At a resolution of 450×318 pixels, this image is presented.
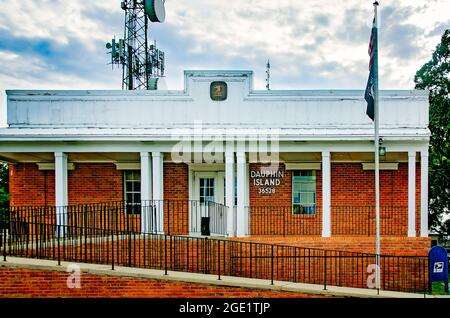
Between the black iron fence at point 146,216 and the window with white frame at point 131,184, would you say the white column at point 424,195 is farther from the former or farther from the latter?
the window with white frame at point 131,184

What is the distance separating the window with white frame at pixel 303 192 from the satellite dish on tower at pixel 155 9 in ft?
25.1

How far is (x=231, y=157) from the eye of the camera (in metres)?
15.9

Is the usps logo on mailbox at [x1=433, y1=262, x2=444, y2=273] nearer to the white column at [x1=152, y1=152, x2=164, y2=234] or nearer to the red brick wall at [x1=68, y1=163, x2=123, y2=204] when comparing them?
the white column at [x1=152, y1=152, x2=164, y2=234]

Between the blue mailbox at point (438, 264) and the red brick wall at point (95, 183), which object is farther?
the red brick wall at point (95, 183)

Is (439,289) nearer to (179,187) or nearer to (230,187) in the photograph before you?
(230,187)

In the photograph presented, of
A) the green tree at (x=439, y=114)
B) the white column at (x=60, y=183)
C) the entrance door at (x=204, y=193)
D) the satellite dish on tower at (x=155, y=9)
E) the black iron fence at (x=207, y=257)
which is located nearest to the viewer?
the black iron fence at (x=207, y=257)

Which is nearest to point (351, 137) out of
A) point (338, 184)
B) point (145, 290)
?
point (338, 184)

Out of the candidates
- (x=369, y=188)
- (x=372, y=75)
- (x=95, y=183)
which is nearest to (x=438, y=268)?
(x=369, y=188)

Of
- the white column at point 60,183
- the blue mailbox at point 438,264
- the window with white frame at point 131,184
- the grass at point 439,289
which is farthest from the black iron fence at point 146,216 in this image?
the grass at point 439,289

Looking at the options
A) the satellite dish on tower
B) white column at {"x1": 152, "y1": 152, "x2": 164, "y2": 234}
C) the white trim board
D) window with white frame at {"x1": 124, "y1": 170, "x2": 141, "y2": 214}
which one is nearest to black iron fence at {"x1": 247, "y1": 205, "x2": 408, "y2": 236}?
the white trim board

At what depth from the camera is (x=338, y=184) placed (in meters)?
17.8

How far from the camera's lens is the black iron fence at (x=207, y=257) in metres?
13.2

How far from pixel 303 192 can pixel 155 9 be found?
844cm

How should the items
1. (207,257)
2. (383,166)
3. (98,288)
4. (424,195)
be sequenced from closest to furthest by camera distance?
(98,288) < (207,257) < (424,195) < (383,166)
